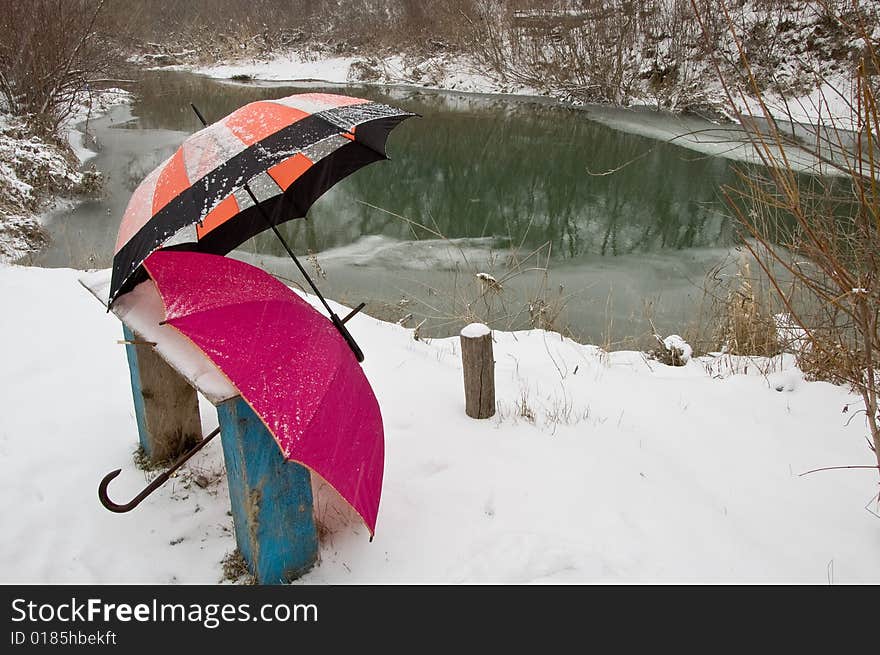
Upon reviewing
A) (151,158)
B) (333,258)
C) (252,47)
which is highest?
(252,47)

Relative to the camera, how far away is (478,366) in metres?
2.74

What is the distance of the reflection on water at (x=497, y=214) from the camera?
20.3 feet

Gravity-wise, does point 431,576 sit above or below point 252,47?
below

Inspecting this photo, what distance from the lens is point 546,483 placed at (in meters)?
2.37

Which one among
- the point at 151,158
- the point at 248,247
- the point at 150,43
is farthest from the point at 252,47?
the point at 248,247

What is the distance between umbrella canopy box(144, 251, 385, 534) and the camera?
1600 mm

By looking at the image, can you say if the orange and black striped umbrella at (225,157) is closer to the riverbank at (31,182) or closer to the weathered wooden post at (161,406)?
the weathered wooden post at (161,406)

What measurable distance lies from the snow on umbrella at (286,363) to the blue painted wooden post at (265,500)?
0.14 m

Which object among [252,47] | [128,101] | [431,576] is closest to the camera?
[431,576]

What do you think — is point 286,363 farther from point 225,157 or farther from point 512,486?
point 512,486

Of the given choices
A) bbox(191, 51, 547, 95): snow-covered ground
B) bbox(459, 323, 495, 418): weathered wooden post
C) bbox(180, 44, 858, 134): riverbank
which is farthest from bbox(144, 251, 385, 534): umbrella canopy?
bbox(191, 51, 547, 95): snow-covered ground

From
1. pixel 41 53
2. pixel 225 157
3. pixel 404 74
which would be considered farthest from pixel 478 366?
pixel 404 74
